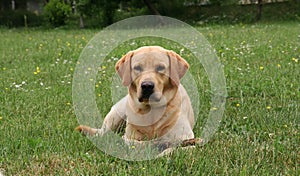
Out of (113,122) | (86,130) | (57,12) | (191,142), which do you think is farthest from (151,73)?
(57,12)

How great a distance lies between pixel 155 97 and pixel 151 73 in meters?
0.22

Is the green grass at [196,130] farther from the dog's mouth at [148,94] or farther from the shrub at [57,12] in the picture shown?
the shrub at [57,12]

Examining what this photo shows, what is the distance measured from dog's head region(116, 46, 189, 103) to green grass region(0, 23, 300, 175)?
0.58m

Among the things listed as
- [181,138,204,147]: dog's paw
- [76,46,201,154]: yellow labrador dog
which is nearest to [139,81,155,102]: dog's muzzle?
[76,46,201,154]: yellow labrador dog

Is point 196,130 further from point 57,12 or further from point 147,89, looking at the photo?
point 57,12

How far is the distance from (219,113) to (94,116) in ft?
4.76

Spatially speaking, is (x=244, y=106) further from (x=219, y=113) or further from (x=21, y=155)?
(x=21, y=155)

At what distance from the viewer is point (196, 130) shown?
4465mm

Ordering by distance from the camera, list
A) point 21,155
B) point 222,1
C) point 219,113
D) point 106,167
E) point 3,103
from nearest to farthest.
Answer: point 106,167 → point 21,155 → point 219,113 → point 3,103 → point 222,1

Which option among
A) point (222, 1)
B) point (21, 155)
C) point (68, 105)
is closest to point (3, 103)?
point (68, 105)

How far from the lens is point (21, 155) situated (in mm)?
3721

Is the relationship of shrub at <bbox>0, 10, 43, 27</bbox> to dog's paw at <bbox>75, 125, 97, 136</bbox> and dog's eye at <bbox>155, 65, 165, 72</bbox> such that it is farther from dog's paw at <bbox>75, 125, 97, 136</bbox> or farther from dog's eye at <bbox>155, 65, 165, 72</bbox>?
dog's eye at <bbox>155, 65, 165, 72</bbox>

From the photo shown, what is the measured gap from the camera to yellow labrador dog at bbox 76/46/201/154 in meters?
3.72

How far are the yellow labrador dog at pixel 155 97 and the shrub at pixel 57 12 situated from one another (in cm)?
2201
